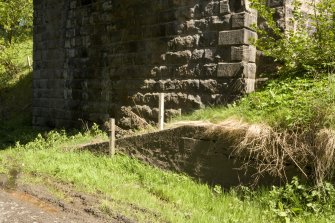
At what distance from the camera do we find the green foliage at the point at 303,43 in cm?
637

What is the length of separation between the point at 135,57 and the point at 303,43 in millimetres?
4017

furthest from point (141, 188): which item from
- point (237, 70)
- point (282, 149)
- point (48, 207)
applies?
point (237, 70)

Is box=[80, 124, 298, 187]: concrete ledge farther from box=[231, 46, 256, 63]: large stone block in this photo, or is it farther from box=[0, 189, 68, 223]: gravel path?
box=[0, 189, 68, 223]: gravel path

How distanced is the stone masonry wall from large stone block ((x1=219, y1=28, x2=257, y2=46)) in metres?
0.02

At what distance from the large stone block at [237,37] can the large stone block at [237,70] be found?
383 millimetres

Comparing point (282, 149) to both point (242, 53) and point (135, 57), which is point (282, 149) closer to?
point (242, 53)

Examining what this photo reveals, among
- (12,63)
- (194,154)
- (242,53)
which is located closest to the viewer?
(194,154)

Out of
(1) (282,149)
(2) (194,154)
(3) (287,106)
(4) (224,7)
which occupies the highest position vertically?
(4) (224,7)

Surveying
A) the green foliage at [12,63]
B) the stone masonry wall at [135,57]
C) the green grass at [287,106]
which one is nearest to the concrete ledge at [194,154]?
the green grass at [287,106]

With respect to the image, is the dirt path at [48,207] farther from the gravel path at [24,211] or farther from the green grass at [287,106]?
the green grass at [287,106]

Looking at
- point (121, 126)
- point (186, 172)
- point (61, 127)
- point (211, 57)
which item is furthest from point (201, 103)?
point (61, 127)

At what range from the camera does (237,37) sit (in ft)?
23.6

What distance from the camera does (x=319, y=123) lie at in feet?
16.2

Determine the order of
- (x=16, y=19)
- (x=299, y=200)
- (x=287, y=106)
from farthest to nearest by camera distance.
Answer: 1. (x=16, y=19)
2. (x=287, y=106)
3. (x=299, y=200)
